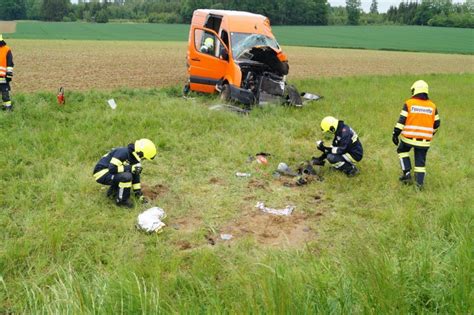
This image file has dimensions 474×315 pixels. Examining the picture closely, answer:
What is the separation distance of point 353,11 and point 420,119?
3494 inches

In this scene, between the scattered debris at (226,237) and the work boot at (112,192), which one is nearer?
the scattered debris at (226,237)

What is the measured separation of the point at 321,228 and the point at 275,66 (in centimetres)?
741

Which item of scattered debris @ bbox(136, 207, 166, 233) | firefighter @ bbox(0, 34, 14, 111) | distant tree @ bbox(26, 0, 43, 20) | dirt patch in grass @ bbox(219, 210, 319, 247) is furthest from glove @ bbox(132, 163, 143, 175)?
distant tree @ bbox(26, 0, 43, 20)

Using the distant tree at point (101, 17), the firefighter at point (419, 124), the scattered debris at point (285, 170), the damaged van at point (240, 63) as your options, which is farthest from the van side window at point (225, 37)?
the distant tree at point (101, 17)

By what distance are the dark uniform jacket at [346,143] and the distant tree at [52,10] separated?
81.7 metres

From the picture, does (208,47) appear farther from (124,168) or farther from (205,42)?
(124,168)

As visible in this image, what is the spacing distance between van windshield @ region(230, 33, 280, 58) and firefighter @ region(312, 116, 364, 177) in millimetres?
5192

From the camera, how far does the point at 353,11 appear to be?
286 feet

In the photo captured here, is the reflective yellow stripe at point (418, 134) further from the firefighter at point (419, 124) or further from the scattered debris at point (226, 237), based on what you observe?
the scattered debris at point (226, 237)

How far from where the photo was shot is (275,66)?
11773mm

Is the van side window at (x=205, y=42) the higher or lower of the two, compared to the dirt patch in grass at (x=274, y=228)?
higher

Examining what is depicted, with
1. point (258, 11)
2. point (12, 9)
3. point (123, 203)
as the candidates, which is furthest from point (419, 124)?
point (12, 9)

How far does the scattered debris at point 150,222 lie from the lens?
16.0 feet

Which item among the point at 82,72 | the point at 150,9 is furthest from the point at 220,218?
the point at 150,9
